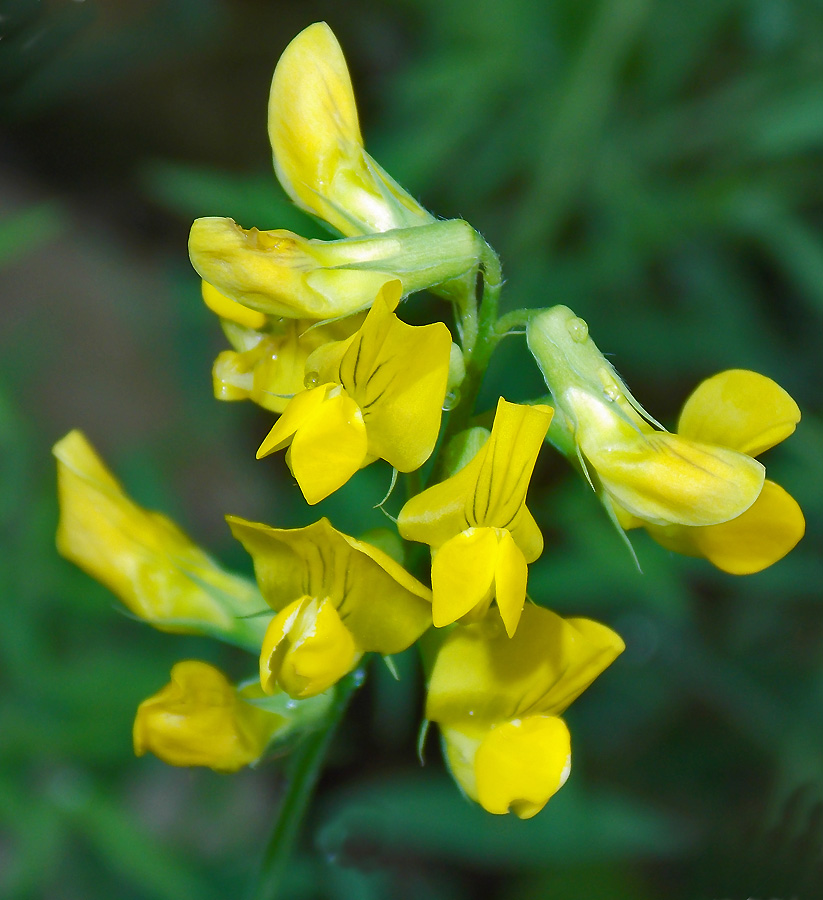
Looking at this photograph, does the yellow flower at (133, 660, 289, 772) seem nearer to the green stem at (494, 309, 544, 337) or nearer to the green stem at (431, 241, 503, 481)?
the green stem at (431, 241, 503, 481)

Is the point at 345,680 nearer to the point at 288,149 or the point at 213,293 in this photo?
the point at 213,293

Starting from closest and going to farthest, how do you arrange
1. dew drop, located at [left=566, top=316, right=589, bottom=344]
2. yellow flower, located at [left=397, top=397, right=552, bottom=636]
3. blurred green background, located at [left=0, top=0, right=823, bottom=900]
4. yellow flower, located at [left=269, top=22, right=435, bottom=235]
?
yellow flower, located at [left=397, top=397, right=552, bottom=636] → dew drop, located at [left=566, top=316, right=589, bottom=344] → yellow flower, located at [left=269, top=22, right=435, bottom=235] → blurred green background, located at [left=0, top=0, right=823, bottom=900]

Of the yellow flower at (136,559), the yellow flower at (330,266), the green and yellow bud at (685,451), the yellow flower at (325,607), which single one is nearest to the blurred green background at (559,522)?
the yellow flower at (136,559)

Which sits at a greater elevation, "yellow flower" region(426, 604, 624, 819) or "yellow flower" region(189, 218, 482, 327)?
"yellow flower" region(189, 218, 482, 327)

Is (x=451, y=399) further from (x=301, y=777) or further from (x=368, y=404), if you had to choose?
(x=301, y=777)

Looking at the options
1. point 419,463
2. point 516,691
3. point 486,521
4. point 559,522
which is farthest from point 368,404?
point 559,522

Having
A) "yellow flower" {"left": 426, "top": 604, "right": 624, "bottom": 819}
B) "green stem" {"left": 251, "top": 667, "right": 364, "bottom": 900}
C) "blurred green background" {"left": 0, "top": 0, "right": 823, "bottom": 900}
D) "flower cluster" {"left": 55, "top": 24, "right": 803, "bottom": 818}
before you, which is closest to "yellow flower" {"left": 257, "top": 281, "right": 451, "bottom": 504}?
"flower cluster" {"left": 55, "top": 24, "right": 803, "bottom": 818}

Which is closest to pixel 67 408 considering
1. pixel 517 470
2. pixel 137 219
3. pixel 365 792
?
pixel 137 219
